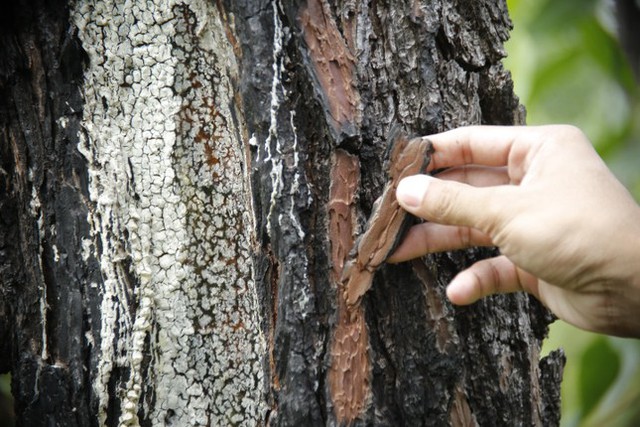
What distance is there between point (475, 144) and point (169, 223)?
1.56 ft

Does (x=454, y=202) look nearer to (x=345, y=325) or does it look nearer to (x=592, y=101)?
(x=345, y=325)

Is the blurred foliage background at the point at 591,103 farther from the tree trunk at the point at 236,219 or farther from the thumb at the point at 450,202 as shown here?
the thumb at the point at 450,202

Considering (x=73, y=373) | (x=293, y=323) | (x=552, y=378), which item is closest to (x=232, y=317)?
(x=293, y=323)

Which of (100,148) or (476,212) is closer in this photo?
(476,212)

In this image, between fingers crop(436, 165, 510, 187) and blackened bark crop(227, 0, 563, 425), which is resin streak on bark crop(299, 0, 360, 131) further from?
fingers crop(436, 165, 510, 187)

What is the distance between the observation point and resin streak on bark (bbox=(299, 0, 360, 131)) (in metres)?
0.89

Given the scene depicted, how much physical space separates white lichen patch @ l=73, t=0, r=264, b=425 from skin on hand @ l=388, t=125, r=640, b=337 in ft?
0.91

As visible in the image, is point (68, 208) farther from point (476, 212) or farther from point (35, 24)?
point (476, 212)

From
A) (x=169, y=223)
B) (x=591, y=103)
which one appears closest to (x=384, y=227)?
(x=169, y=223)

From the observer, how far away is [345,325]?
0.90m

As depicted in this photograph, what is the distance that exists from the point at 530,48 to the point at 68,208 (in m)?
1.79

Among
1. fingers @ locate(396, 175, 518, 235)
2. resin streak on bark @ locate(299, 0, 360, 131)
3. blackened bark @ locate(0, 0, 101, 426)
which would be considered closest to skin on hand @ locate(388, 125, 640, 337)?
fingers @ locate(396, 175, 518, 235)

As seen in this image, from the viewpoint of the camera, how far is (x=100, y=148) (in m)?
0.99

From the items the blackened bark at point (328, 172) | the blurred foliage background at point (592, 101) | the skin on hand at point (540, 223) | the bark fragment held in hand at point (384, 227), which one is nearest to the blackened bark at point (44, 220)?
the blackened bark at point (328, 172)
